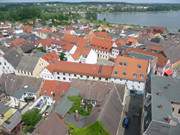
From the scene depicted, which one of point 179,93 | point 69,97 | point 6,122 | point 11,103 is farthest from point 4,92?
point 179,93

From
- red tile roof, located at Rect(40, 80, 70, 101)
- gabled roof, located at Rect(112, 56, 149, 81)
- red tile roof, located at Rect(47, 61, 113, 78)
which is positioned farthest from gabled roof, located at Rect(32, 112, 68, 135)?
gabled roof, located at Rect(112, 56, 149, 81)

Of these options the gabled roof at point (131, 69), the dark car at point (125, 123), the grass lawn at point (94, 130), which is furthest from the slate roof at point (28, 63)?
the grass lawn at point (94, 130)

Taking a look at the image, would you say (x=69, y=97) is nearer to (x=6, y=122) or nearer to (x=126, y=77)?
(x=6, y=122)

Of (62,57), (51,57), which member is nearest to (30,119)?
(51,57)

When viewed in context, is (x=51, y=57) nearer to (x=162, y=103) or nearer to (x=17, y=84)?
(x=17, y=84)

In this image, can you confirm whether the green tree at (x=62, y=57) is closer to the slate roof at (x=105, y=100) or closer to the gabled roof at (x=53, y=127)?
the slate roof at (x=105, y=100)

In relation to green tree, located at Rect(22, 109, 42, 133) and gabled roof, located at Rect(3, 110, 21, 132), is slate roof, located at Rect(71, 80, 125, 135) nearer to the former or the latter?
green tree, located at Rect(22, 109, 42, 133)
